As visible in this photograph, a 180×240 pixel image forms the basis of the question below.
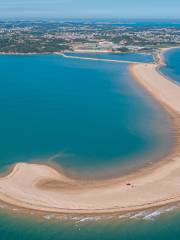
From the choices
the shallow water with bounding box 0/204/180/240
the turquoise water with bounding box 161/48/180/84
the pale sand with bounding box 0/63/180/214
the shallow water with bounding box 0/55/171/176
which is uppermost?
the turquoise water with bounding box 161/48/180/84

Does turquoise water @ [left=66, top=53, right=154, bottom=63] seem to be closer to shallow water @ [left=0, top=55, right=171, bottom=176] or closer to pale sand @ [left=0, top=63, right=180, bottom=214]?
shallow water @ [left=0, top=55, right=171, bottom=176]

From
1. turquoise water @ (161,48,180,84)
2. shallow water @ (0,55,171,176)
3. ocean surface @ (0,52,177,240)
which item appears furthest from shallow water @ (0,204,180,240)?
turquoise water @ (161,48,180,84)

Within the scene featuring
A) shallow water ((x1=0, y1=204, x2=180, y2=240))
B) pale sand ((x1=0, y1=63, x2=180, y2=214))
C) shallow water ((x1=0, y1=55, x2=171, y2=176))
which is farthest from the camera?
shallow water ((x1=0, y1=55, x2=171, y2=176))

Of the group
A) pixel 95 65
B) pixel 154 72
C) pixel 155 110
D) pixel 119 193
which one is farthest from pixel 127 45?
pixel 119 193

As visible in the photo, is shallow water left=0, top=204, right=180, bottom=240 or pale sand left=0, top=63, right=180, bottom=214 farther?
pale sand left=0, top=63, right=180, bottom=214

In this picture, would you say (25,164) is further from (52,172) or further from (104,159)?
(104,159)

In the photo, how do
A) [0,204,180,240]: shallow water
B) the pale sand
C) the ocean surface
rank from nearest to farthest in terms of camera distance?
[0,204,180,240]: shallow water
the ocean surface
the pale sand

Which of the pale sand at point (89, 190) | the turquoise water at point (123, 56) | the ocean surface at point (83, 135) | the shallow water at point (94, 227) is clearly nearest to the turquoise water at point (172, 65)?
the turquoise water at point (123, 56)

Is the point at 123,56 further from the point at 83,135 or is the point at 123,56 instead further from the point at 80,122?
the point at 83,135

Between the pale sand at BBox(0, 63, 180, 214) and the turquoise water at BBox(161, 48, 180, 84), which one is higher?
the turquoise water at BBox(161, 48, 180, 84)
